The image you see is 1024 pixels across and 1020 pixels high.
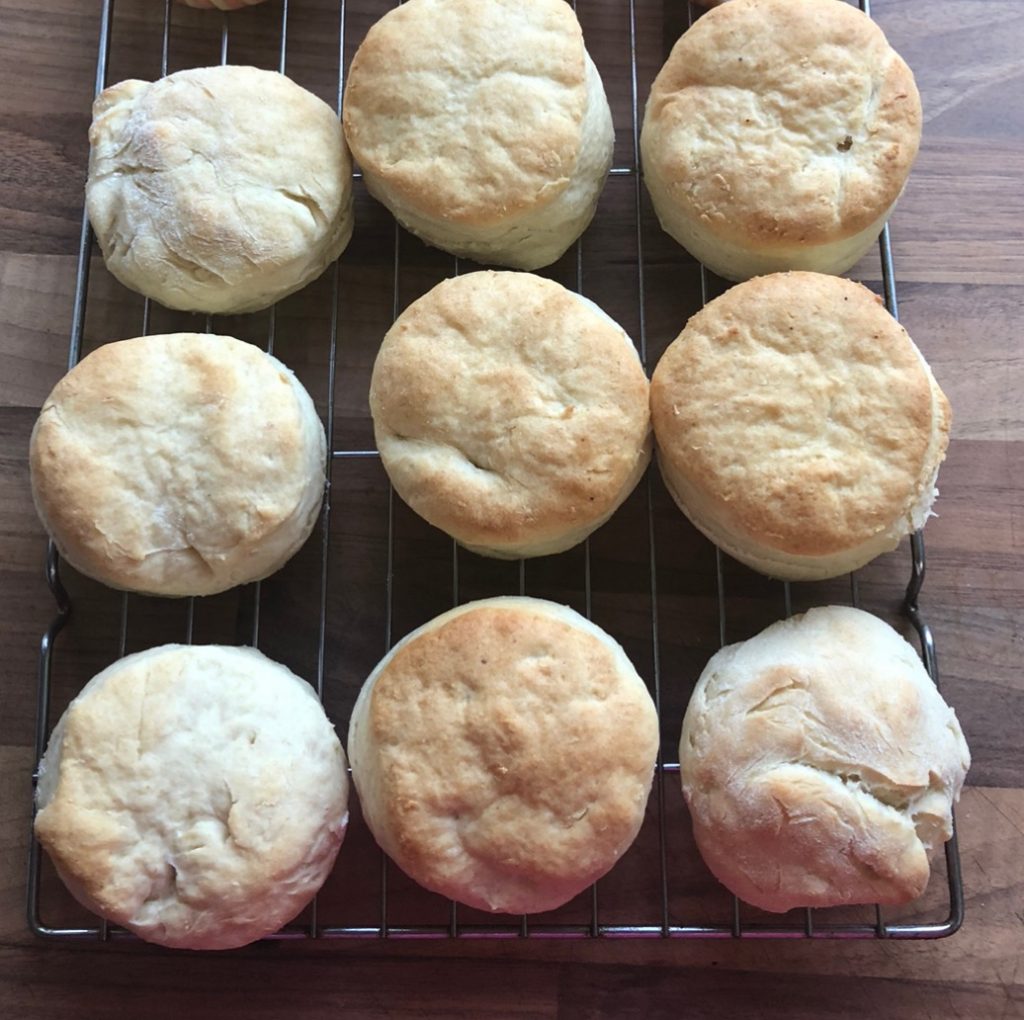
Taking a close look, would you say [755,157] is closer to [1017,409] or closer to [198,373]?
[1017,409]

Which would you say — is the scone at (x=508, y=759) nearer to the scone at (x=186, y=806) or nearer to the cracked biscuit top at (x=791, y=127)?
the scone at (x=186, y=806)

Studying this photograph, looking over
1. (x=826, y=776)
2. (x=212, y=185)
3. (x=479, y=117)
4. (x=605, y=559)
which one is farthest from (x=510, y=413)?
(x=826, y=776)

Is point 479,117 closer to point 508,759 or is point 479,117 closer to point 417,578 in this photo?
point 417,578

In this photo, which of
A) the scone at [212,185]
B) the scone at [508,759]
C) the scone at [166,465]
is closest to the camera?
the scone at [508,759]

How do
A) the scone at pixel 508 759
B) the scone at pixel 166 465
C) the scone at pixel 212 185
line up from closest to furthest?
the scone at pixel 508 759
the scone at pixel 166 465
the scone at pixel 212 185

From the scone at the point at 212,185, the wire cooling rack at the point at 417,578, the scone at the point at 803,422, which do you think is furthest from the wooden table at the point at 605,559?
the scone at the point at 803,422

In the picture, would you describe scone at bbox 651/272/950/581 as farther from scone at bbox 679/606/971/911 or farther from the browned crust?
the browned crust
